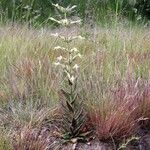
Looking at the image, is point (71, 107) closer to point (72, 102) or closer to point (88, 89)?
point (72, 102)

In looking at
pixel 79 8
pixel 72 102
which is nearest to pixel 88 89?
Result: pixel 72 102

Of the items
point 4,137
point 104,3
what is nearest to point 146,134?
point 4,137

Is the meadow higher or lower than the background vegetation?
higher

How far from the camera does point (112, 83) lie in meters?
4.57

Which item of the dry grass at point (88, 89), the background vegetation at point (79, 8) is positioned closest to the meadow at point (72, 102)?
the dry grass at point (88, 89)

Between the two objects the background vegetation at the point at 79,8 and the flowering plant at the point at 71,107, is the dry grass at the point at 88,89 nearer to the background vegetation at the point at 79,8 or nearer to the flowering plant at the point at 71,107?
the flowering plant at the point at 71,107

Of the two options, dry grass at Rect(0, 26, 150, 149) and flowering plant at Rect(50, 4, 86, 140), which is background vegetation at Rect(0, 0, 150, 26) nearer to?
dry grass at Rect(0, 26, 150, 149)

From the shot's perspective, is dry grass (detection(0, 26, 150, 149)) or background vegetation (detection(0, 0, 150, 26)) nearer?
dry grass (detection(0, 26, 150, 149))

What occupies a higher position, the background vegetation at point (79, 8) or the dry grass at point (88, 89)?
the dry grass at point (88, 89)

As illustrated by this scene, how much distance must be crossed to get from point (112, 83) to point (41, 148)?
1066 millimetres

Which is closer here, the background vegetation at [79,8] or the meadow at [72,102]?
the meadow at [72,102]

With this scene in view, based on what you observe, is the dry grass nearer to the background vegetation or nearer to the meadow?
the meadow

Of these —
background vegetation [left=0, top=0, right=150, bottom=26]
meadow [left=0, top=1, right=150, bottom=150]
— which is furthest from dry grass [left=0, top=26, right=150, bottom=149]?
background vegetation [left=0, top=0, right=150, bottom=26]

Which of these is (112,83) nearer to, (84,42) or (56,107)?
(56,107)
